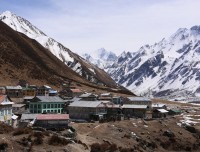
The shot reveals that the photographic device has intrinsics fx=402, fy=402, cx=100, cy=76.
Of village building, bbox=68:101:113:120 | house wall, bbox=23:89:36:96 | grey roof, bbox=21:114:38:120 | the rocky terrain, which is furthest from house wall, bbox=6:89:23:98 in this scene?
grey roof, bbox=21:114:38:120

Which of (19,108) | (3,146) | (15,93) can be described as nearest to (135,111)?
(19,108)

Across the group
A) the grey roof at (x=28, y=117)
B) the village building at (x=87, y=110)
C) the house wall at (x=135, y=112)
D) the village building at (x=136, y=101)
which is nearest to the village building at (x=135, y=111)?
the house wall at (x=135, y=112)

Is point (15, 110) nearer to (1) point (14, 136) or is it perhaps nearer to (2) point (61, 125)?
(2) point (61, 125)

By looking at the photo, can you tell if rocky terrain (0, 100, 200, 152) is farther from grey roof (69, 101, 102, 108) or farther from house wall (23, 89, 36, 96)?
house wall (23, 89, 36, 96)

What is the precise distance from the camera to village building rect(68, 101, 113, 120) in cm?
13600

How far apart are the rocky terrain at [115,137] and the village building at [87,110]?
9870 millimetres

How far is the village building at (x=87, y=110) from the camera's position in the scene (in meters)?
136

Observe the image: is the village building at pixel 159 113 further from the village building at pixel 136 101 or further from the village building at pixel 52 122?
the village building at pixel 52 122

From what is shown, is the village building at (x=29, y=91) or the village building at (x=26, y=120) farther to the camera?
the village building at (x=29, y=91)

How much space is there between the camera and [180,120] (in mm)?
159750

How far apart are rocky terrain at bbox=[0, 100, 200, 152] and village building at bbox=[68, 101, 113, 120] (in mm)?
9870

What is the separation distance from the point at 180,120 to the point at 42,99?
58.0 m

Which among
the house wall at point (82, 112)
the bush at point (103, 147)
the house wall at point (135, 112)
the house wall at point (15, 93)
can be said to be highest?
the house wall at point (15, 93)

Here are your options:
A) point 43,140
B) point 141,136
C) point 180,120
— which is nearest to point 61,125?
point 43,140
